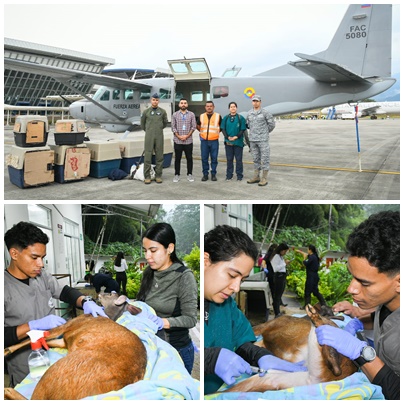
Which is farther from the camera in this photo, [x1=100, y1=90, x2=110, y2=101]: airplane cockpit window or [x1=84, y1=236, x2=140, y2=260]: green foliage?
[x1=100, y1=90, x2=110, y2=101]: airplane cockpit window

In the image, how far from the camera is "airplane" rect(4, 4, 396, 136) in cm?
1055

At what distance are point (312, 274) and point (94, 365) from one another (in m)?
1.50

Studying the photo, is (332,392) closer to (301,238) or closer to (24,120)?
(301,238)

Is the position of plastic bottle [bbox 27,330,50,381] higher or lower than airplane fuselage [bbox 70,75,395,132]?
lower

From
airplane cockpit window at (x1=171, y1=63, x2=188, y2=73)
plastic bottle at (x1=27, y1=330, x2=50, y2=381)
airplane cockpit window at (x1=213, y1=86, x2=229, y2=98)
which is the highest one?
airplane cockpit window at (x1=171, y1=63, x2=188, y2=73)

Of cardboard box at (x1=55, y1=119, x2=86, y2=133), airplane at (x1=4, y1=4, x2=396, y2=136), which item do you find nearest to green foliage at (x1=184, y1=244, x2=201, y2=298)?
cardboard box at (x1=55, y1=119, x2=86, y2=133)

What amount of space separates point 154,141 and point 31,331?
375cm

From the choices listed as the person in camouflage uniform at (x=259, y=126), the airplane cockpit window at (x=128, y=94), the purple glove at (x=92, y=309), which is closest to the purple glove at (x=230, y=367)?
the purple glove at (x=92, y=309)

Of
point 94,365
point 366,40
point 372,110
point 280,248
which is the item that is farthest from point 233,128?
point 372,110

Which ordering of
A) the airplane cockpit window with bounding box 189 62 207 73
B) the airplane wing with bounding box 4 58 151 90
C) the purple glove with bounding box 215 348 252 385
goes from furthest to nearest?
the airplane cockpit window with bounding box 189 62 207 73 → the airplane wing with bounding box 4 58 151 90 → the purple glove with bounding box 215 348 252 385

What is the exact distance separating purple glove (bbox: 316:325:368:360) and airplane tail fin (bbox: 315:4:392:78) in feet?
34.9

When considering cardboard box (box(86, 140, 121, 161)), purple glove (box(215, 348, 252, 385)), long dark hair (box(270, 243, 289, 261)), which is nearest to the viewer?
purple glove (box(215, 348, 252, 385))

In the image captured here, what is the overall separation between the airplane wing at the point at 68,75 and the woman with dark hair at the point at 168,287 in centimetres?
771

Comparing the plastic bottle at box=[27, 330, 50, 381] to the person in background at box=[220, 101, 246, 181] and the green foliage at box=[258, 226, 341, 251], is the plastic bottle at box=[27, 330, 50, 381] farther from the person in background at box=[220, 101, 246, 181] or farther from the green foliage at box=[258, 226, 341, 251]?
the person in background at box=[220, 101, 246, 181]
